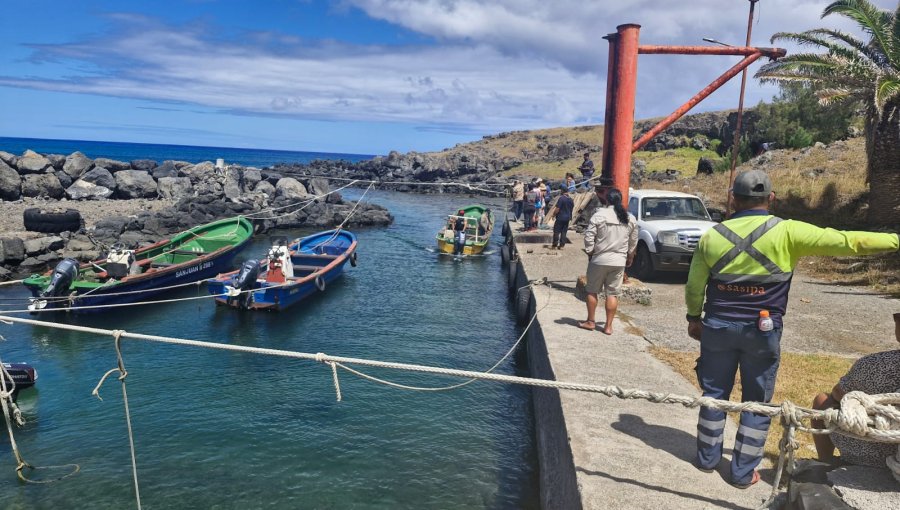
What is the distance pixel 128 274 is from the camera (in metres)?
16.5

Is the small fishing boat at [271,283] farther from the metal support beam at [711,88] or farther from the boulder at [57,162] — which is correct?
the boulder at [57,162]

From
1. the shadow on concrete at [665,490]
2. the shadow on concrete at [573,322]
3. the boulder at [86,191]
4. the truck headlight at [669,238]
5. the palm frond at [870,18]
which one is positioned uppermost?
the palm frond at [870,18]

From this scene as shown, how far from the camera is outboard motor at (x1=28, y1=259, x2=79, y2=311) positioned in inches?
565

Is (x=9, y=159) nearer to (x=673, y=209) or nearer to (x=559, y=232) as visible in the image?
(x=559, y=232)

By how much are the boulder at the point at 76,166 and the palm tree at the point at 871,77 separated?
41.2 m

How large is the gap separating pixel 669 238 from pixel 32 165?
132 feet

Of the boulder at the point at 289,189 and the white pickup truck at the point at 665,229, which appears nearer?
the white pickup truck at the point at 665,229

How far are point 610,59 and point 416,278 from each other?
12040mm

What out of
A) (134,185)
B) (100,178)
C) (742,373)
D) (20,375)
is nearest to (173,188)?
(134,185)

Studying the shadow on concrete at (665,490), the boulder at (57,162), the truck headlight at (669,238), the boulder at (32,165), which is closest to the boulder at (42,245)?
the boulder at (32,165)

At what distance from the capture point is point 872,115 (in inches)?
601

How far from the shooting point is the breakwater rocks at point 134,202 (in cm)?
2161

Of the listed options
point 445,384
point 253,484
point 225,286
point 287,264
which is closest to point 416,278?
point 287,264

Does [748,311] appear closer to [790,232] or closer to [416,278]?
[790,232]
